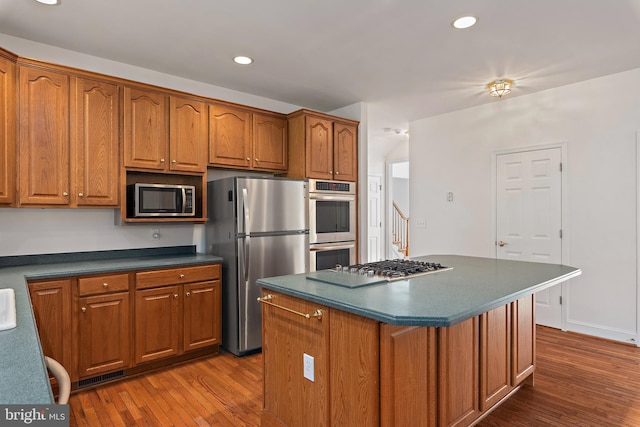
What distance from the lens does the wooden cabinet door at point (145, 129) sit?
3.02 metres

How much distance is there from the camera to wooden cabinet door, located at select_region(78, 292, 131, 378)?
8.60 feet

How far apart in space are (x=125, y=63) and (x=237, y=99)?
113cm

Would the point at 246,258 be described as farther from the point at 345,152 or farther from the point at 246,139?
the point at 345,152

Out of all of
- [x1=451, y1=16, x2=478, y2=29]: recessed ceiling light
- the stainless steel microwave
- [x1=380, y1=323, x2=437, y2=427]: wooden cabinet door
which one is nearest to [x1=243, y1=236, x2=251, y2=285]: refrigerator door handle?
the stainless steel microwave

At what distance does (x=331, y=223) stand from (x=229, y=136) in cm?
139

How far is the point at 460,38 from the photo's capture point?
2.82 meters

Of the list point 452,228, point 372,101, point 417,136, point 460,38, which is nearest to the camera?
point 460,38

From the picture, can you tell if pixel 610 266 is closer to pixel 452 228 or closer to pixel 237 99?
pixel 452 228

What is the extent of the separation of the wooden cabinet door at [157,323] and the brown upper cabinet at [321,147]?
179 cm

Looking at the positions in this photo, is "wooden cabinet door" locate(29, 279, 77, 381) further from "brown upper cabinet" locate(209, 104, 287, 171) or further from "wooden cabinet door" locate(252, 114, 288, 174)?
"wooden cabinet door" locate(252, 114, 288, 174)

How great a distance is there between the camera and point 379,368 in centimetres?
154

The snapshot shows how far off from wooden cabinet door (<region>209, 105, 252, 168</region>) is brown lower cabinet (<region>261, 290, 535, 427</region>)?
1.96 meters

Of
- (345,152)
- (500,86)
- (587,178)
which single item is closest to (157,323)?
(345,152)

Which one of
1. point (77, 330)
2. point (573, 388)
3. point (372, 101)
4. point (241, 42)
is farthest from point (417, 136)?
point (77, 330)
